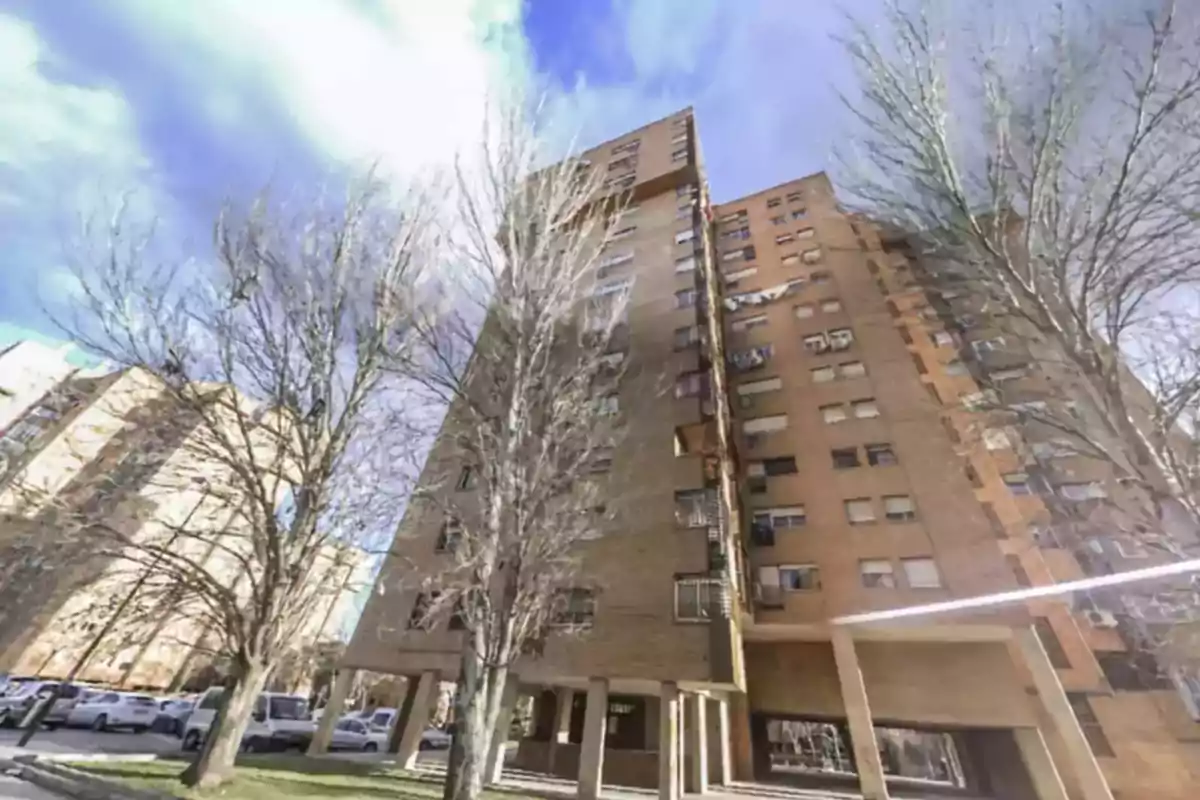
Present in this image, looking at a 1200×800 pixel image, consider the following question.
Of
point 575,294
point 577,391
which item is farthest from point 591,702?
point 575,294

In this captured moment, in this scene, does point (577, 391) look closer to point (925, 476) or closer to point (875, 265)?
point (925, 476)

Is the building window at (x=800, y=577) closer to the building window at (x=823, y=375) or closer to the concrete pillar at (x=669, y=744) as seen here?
the concrete pillar at (x=669, y=744)

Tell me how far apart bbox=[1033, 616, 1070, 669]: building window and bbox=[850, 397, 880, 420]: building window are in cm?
743

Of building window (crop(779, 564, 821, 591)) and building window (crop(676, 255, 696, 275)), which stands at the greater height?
building window (crop(676, 255, 696, 275))

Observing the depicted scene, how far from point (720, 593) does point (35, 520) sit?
12081 mm

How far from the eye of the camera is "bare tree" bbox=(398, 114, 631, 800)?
8320 mm

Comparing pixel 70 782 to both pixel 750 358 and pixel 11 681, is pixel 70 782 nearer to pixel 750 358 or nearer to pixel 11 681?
pixel 750 358

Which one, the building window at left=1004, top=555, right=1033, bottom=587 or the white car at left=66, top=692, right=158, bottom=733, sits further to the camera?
the white car at left=66, top=692, right=158, bottom=733

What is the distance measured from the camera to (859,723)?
1224cm

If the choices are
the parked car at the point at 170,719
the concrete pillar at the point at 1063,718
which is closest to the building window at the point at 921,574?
the concrete pillar at the point at 1063,718

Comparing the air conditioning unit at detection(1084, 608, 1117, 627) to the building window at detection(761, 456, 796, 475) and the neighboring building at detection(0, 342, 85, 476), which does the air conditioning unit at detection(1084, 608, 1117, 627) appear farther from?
the neighboring building at detection(0, 342, 85, 476)

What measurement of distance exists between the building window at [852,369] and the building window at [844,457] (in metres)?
3.43

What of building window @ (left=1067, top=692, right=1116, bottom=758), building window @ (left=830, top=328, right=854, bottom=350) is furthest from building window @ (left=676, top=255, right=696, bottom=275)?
building window @ (left=1067, top=692, right=1116, bottom=758)

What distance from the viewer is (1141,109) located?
6.09 meters
